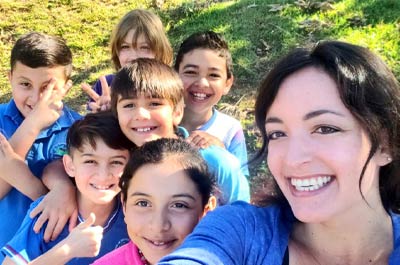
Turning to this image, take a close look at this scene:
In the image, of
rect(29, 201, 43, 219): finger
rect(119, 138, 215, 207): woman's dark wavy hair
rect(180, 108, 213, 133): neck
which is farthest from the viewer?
rect(180, 108, 213, 133): neck

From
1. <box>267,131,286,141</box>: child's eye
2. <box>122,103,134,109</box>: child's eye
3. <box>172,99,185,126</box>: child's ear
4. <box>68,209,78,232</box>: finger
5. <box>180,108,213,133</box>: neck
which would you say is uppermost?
<box>267,131,286,141</box>: child's eye

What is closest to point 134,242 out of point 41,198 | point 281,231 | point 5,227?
point 281,231

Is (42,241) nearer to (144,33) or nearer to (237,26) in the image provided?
(144,33)

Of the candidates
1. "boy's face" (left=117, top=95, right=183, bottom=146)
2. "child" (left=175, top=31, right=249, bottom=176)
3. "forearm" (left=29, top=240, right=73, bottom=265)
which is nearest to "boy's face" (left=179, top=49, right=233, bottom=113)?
"child" (left=175, top=31, right=249, bottom=176)

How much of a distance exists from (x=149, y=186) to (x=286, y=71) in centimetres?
Answer: 72

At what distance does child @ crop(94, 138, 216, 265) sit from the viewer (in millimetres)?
2195

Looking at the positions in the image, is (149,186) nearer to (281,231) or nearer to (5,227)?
(281,231)

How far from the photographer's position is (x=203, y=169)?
7.84 ft

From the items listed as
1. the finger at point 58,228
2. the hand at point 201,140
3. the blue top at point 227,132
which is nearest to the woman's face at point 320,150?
the hand at point 201,140

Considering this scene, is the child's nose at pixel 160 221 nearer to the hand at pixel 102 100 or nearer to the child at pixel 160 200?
the child at pixel 160 200

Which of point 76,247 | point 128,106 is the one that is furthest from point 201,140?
point 76,247

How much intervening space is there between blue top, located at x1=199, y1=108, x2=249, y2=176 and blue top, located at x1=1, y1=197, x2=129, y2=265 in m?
0.87

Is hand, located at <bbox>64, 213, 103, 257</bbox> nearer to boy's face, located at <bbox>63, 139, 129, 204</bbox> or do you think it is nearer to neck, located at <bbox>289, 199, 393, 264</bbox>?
boy's face, located at <bbox>63, 139, 129, 204</bbox>

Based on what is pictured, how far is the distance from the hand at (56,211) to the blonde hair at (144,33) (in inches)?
51.1
